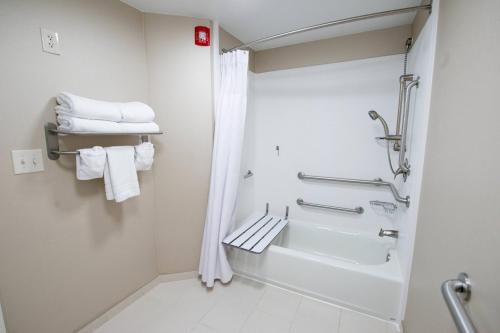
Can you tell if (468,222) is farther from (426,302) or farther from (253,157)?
(253,157)

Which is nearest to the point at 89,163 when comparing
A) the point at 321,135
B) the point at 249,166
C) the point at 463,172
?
the point at 249,166

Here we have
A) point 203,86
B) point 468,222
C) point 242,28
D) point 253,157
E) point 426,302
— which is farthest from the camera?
point 253,157

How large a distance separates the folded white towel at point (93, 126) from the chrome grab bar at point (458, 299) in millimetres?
1612

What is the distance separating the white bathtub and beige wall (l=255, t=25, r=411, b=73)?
5.57 ft

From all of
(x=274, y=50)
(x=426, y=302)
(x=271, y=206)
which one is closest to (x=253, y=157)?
(x=271, y=206)

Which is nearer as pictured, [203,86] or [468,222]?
[468,222]

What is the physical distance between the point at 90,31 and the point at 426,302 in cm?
239

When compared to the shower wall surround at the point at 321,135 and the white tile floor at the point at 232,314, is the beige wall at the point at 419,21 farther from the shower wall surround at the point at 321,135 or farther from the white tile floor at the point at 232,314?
the white tile floor at the point at 232,314

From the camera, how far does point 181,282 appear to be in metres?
1.94

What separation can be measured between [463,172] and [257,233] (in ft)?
→ 5.22

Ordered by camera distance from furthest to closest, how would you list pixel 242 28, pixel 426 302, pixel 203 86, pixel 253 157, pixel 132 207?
pixel 253 157
pixel 242 28
pixel 203 86
pixel 132 207
pixel 426 302

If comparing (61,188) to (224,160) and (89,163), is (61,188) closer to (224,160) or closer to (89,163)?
(89,163)

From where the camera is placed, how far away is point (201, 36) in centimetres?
171

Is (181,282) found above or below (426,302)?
below
